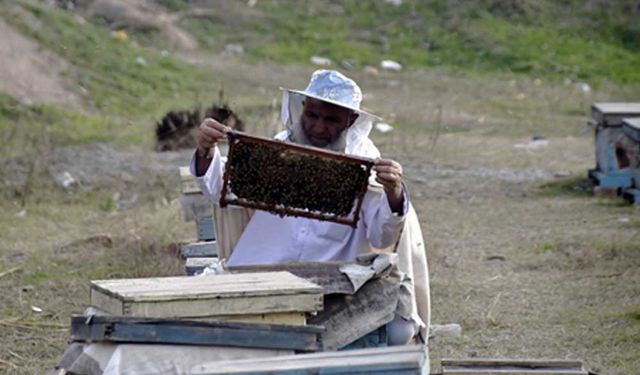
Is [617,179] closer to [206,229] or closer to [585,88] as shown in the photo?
[206,229]

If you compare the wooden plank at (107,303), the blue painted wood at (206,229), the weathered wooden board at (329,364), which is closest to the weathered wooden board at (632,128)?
the blue painted wood at (206,229)

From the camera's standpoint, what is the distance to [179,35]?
86.8 ft

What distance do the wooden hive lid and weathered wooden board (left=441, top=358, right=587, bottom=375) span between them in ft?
2.11

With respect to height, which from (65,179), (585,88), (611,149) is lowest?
(65,179)

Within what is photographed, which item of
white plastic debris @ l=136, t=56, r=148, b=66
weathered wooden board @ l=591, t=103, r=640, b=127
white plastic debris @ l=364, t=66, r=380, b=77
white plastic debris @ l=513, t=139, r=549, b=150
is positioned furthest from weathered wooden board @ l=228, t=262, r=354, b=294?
white plastic debris @ l=364, t=66, r=380, b=77

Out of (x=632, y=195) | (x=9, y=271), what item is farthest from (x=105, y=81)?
(x=9, y=271)

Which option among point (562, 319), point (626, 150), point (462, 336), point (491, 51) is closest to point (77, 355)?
point (462, 336)

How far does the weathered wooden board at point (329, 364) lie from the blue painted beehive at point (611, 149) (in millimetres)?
9195

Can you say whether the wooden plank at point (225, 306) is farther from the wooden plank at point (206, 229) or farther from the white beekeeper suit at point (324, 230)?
the wooden plank at point (206, 229)

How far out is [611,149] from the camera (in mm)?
13344

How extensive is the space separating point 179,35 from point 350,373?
22.7m

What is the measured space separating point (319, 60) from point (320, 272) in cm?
1978

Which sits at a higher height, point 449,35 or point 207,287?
Answer: point 449,35

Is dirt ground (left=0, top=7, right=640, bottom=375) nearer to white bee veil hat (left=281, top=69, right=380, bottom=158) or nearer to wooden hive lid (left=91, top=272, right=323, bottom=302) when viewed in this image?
white bee veil hat (left=281, top=69, right=380, bottom=158)
